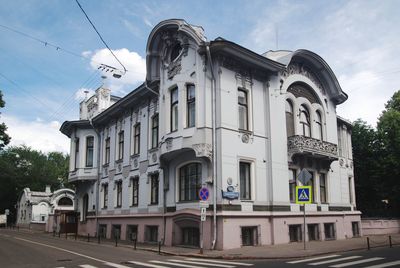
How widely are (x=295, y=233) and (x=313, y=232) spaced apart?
2077 millimetres

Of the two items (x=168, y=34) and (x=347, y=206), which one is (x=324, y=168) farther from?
(x=168, y=34)

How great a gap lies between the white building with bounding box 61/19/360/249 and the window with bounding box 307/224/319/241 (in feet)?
0.20

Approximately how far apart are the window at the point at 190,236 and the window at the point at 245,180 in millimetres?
3027

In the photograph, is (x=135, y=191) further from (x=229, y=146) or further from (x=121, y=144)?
(x=229, y=146)

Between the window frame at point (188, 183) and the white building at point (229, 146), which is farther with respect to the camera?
the window frame at point (188, 183)

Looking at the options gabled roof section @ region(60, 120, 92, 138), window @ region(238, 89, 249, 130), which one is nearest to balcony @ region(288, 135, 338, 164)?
window @ region(238, 89, 249, 130)

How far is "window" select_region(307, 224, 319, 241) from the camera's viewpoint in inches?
946

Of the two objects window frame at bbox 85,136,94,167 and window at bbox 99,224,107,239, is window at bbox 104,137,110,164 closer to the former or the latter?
window frame at bbox 85,136,94,167

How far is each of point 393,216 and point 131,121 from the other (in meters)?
23.6

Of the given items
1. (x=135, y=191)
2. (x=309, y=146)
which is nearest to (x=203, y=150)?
(x=309, y=146)

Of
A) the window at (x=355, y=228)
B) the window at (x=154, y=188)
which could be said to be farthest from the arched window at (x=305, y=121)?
the window at (x=154, y=188)

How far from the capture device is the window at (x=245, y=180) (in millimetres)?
20828

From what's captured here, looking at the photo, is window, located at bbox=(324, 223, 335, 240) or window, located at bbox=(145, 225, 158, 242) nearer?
window, located at bbox=(145, 225, 158, 242)

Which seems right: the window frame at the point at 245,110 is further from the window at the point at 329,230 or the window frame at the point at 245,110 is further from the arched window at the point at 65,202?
the arched window at the point at 65,202
